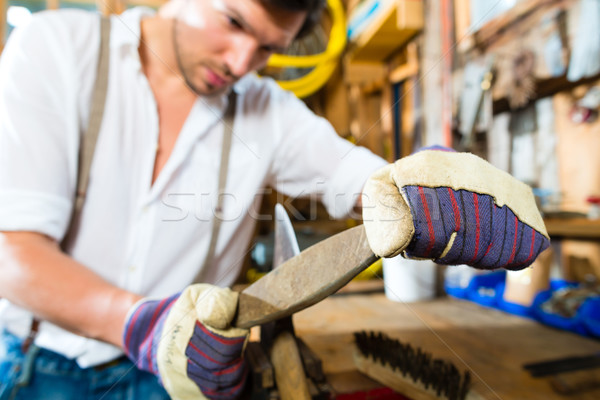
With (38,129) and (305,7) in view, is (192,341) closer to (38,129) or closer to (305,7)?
(38,129)

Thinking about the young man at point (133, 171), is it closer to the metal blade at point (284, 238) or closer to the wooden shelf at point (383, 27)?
the metal blade at point (284, 238)

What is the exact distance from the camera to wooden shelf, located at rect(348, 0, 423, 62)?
105 centimetres

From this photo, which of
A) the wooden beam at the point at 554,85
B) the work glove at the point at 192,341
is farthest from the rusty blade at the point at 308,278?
the wooden beam at the point at 554,85

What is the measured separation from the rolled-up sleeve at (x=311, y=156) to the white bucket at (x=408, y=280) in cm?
Answer: 25

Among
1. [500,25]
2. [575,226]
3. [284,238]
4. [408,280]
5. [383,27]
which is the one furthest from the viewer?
[383,27]

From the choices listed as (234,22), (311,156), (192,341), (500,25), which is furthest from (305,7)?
(500,25)

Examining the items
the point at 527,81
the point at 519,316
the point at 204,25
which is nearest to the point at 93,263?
the point at 204,25

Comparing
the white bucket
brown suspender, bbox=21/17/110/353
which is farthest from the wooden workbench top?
brown suspender, bbox=21/17/110/353

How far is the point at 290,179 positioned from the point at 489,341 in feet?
1.65

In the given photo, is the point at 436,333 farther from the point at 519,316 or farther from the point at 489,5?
the point at 489,5

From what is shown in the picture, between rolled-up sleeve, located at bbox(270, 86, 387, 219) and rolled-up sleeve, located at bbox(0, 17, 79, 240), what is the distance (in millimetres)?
393

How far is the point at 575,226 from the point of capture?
744 millimetres

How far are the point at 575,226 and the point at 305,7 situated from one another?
71 centimetres

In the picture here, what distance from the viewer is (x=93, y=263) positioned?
54 cm
